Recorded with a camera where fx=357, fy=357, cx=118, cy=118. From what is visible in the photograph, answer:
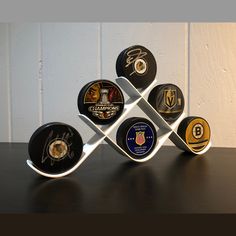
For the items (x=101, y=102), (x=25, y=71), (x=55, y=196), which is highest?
(x=25, y=71)

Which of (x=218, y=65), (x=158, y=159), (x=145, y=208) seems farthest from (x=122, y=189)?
(x=218, y=65)

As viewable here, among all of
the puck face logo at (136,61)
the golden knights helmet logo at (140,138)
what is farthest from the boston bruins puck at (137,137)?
the puck face logo at (136,61)

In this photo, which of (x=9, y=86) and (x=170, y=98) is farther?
(x=9, y=86)

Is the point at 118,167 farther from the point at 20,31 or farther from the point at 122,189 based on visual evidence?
the point at 20,31

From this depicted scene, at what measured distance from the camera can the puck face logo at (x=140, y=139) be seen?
736 millimetres

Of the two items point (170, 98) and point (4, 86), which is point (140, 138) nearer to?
point (170, 98)

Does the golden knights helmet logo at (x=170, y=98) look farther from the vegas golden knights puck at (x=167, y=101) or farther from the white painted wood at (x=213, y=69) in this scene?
the white painted wood at (x=213, y=69)

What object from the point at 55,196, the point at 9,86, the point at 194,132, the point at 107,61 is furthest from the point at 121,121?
the point at 9,86

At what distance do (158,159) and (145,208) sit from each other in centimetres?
37

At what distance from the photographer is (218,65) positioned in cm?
119

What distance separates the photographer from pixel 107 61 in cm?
120

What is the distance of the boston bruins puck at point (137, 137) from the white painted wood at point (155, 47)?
17.3 inches

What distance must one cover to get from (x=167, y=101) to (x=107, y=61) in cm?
45

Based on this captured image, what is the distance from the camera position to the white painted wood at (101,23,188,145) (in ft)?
3.91
